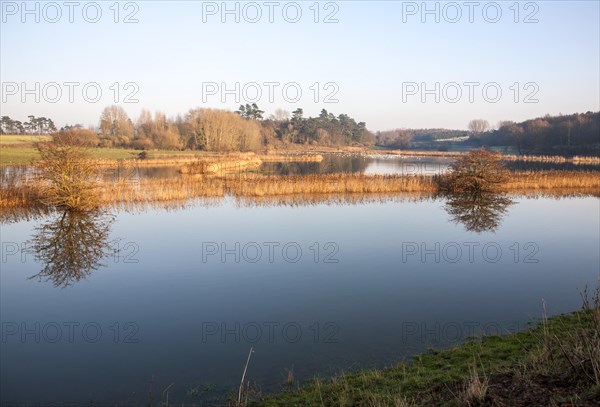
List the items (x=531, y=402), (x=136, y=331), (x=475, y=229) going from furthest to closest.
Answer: (x=475, y=229), (x=136, y=331), (x=531, y=402)

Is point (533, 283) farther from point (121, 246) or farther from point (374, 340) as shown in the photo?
point (121, 246)

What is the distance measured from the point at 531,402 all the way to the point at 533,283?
7.13 m

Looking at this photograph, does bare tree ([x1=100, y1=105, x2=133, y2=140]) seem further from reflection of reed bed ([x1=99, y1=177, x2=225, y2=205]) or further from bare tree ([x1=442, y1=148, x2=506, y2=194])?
bare tree ([x1=442, y1=148, x2=506, y2=194])

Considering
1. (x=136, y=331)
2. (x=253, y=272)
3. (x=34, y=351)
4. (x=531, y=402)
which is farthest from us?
(x=253, y=272)

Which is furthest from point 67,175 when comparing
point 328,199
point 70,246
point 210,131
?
point 210,131

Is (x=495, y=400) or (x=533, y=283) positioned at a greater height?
(x=495, y=400)

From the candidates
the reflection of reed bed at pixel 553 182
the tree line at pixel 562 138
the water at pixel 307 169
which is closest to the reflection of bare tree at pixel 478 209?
the reflection of reed bed at pixel 553 182

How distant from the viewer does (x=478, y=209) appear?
20062 millimetres

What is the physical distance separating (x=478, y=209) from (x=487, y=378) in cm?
1708

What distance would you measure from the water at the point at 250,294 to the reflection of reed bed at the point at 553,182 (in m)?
11.5

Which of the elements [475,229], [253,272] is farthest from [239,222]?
[475,229]

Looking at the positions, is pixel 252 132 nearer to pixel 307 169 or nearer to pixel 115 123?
pixel 115 123

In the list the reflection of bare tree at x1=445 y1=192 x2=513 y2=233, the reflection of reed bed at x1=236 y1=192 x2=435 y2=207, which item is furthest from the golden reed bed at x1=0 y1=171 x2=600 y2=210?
the reflection of bare tree at x1=445 y1=192 x2=513 y2=233

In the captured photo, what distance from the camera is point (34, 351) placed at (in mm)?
6887
